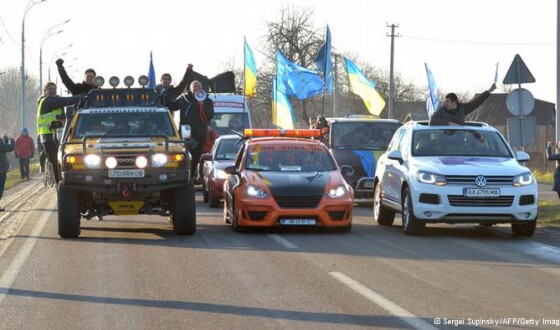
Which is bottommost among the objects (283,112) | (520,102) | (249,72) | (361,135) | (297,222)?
(297,222)

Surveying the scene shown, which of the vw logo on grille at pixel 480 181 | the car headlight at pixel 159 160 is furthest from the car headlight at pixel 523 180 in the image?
the car headlight at pixel 159 160

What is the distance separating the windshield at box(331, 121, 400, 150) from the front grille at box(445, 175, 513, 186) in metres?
7.86

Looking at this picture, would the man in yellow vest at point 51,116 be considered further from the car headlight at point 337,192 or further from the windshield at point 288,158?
the car headlight at point 337,192

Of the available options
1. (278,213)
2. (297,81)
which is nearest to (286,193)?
(278,213)

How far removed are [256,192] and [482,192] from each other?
10.4 ft

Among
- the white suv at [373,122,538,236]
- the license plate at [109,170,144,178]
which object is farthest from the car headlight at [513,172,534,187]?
the license plate at [109,170,144,178]

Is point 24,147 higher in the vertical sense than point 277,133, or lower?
lower

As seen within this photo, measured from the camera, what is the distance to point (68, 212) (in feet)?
51.7

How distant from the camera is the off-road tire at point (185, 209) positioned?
1606 cm

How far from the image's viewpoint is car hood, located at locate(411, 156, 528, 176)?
52.0 ft

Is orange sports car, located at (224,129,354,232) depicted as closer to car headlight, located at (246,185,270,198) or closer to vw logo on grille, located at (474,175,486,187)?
car headlight, located at (246,185,270,198)

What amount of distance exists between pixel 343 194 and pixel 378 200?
2115 millimetres

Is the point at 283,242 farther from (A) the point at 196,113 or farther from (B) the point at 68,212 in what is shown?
(A) the point at 196,113

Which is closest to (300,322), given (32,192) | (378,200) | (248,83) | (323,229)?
(323,229)
